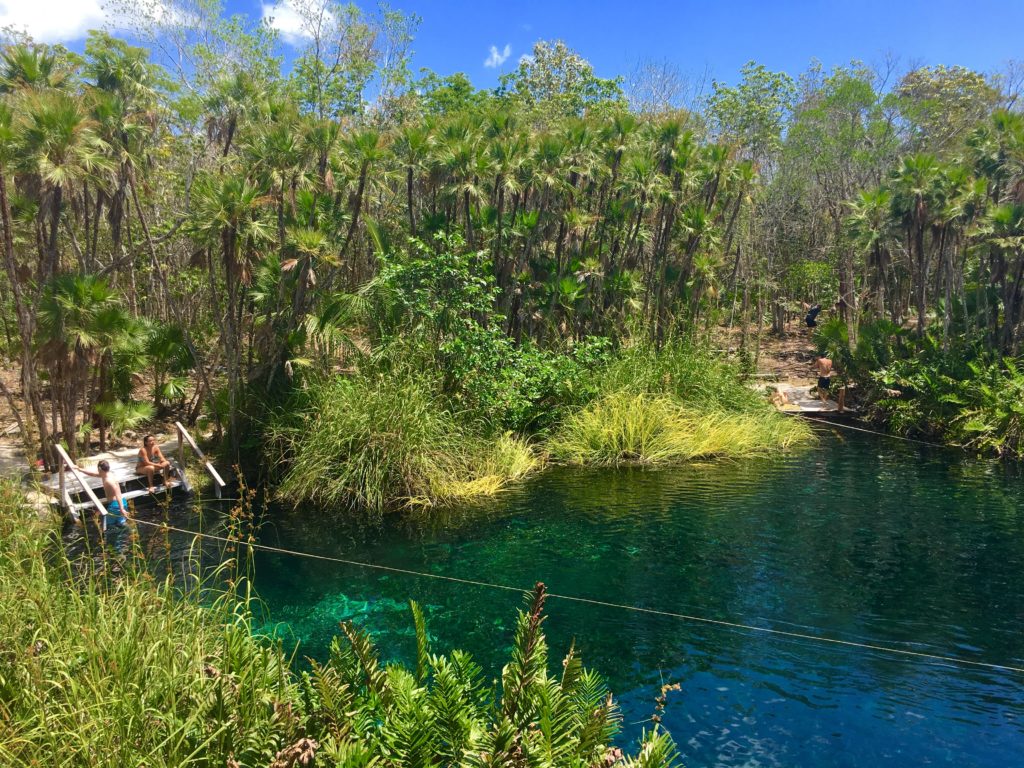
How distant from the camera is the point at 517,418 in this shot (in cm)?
1444

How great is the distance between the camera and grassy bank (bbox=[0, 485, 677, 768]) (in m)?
3.12

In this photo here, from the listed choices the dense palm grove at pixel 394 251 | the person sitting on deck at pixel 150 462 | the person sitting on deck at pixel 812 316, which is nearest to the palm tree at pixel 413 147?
the dense palm grove at pixel 394 251

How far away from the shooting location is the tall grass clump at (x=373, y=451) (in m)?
11.9

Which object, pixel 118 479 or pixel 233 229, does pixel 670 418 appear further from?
pixel 118 479

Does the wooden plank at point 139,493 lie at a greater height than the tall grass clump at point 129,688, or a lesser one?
lesser

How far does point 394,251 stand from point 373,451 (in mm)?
4949

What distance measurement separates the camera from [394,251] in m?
15.0

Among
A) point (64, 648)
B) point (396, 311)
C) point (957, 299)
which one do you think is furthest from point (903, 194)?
point (64, 648)

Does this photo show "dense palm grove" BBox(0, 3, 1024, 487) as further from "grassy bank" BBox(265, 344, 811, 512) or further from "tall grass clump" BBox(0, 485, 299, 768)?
"tall grass clump" BBox(0, 485, 299, 768)

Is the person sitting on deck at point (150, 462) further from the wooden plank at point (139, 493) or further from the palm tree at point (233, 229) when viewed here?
the palm tree at point (233, 229)

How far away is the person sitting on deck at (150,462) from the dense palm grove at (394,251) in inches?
53.0

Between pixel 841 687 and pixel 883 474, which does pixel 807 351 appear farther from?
pixel 841 687

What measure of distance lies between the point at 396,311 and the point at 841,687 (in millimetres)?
10250

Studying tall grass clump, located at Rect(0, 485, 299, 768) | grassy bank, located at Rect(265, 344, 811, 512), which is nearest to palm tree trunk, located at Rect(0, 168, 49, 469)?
grassy bank, located at Rect(265, 344, 811, 512)
